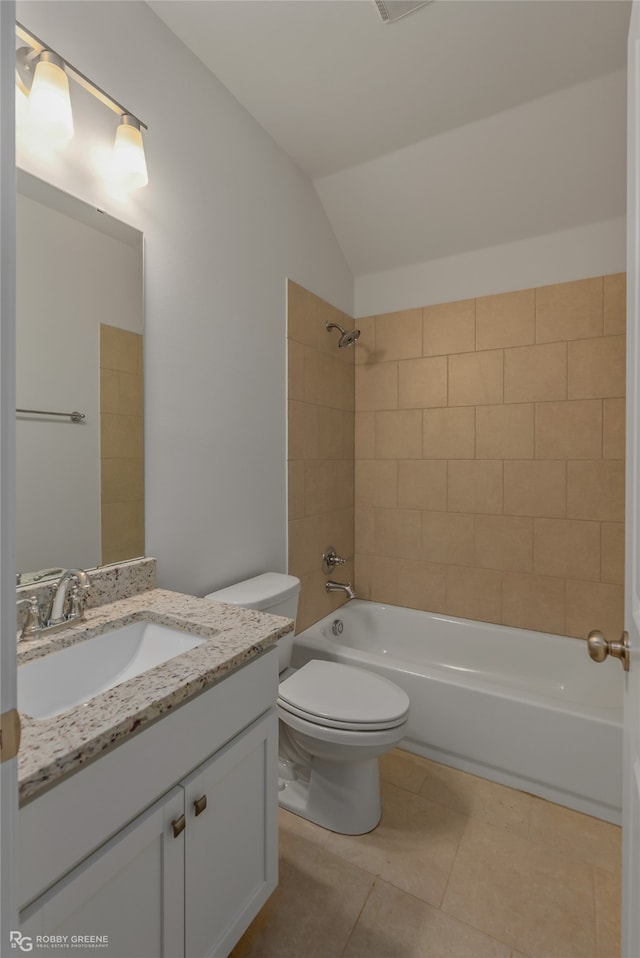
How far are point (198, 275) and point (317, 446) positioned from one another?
3.40 ft

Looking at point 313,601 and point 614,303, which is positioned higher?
point 614,303

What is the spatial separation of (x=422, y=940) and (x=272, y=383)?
1929mm

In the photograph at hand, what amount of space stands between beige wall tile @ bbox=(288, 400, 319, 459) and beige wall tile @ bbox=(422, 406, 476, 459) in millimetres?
679

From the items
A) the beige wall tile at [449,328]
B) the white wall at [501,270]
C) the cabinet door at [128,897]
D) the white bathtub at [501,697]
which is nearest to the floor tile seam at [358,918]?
the cabinet door at [128,897]

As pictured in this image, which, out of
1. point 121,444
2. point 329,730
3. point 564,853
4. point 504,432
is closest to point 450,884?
point 564,853

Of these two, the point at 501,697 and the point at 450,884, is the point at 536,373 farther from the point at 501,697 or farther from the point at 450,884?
the point at 450,884

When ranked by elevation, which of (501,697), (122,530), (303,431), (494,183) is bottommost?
(501,697)

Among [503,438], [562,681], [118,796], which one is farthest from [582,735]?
[118,796]

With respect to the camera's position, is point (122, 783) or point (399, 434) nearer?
point (122, 783)

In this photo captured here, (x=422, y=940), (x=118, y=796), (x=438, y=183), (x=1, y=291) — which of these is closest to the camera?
(x=1, y=291)

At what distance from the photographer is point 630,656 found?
0.78 m

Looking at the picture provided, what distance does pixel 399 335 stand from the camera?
260 centimetres

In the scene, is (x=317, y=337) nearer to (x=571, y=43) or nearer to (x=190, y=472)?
(x=190, y=472)

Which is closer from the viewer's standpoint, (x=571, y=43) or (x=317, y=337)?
(x=571, y=43)
